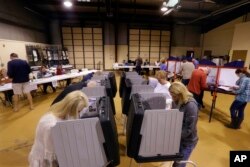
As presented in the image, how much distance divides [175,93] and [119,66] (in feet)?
25.3

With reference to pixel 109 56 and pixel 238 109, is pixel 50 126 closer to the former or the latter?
pixel 238 109

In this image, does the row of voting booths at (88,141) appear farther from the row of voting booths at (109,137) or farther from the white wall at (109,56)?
the white wall at (109,56)

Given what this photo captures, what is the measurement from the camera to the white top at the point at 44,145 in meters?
1.22

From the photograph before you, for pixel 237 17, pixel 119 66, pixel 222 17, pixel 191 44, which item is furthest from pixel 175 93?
pixel 191 44

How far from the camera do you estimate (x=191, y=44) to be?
12344 mm

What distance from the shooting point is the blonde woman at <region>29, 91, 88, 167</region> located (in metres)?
1.23

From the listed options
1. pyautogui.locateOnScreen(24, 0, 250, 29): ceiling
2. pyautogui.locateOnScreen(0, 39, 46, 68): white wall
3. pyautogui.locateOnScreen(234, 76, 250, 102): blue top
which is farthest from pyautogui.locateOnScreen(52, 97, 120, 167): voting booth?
pyautogui.locateOnScreen(24, 0, 250, 29): ceiling

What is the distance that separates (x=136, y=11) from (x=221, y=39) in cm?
610

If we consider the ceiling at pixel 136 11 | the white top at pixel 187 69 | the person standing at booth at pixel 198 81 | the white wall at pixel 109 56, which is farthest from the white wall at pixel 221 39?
the person standing at booth at pixel 198 81

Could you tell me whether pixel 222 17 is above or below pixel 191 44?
above

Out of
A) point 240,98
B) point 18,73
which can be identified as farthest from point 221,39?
point 18,73

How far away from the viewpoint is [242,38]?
7832mm

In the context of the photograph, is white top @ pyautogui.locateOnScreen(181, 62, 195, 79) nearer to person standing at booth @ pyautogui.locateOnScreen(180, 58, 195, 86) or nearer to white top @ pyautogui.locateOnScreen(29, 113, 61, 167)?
person standing at booth @ pyautogui.locateOnScreen(180, 58, 195, 86)

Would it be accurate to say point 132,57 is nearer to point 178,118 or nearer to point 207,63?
point 207,63
